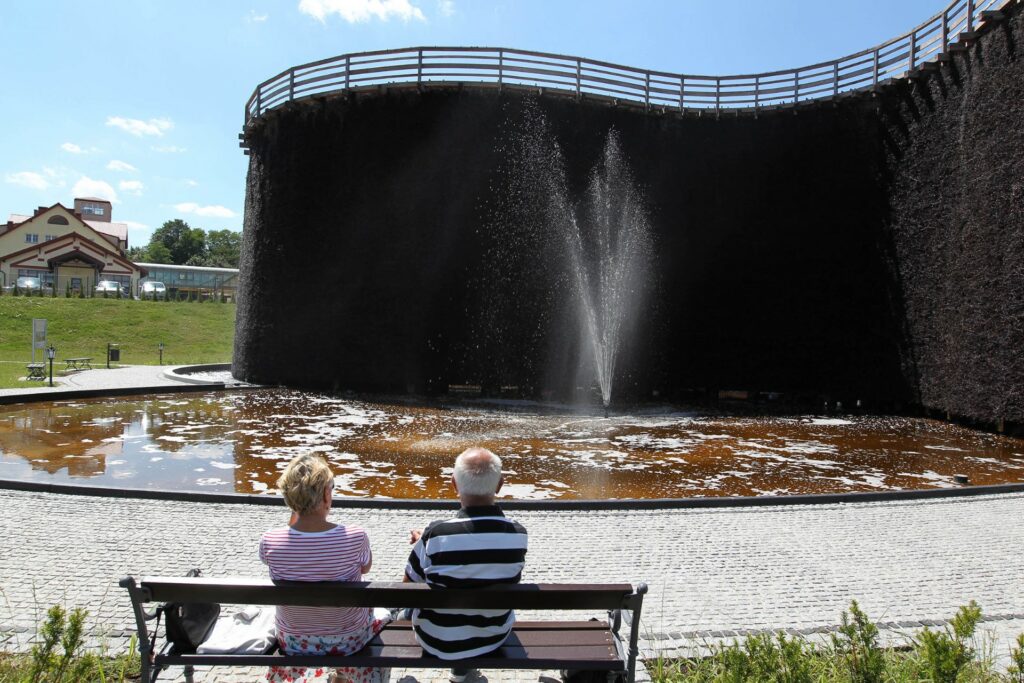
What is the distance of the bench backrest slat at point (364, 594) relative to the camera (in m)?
2.56

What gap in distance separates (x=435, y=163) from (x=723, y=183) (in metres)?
7.54

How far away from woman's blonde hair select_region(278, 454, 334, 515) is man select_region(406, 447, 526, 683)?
47cm

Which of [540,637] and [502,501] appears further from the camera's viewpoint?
[502,501]

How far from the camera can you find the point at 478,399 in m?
17.4

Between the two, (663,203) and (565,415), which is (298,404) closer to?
(565,415)

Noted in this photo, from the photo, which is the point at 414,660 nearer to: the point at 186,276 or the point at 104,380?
the point at 104,380

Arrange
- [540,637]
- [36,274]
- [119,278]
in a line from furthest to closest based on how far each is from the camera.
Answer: [119,278], [36,274], [540,637]

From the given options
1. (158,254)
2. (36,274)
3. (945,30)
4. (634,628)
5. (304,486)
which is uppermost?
(158,254)

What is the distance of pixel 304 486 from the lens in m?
2.87

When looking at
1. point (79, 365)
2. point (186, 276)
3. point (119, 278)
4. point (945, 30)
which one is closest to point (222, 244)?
point (186, 276)

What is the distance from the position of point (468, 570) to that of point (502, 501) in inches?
150

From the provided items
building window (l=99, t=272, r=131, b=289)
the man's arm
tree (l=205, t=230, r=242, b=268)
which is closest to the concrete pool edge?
the man's arm

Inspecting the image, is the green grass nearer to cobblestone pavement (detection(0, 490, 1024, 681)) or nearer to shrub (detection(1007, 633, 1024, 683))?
cobblestone pavement (detection(0, 490, 1024, 681))

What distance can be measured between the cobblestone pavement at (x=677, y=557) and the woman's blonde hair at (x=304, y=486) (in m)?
1.03
